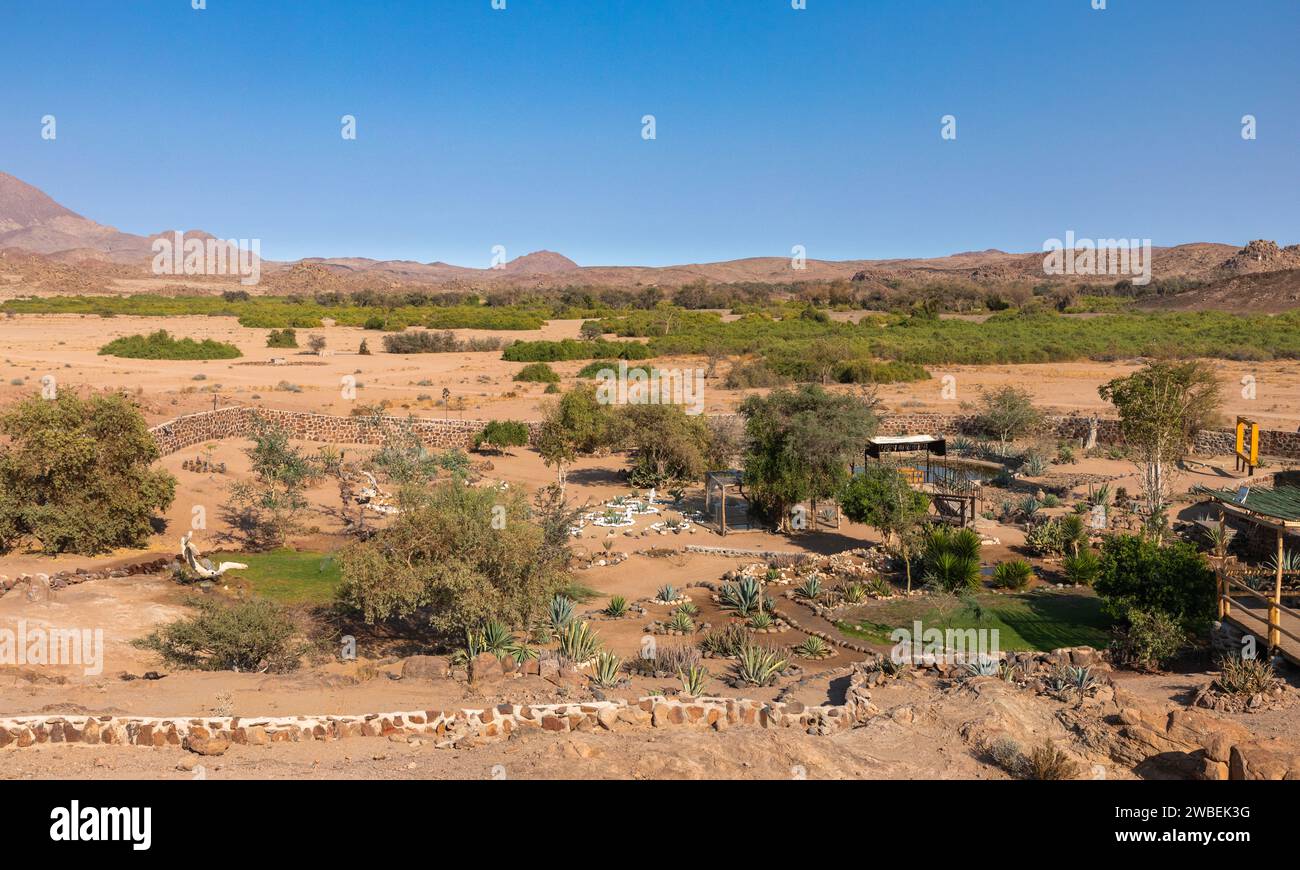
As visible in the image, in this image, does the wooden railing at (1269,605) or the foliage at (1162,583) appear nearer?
the wooden railing at (1269,605)

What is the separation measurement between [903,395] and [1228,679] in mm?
25336

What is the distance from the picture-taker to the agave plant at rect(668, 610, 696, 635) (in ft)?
41.6

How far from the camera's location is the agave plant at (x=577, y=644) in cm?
1088

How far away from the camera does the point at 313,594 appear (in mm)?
13750

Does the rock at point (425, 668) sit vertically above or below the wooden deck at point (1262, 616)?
below

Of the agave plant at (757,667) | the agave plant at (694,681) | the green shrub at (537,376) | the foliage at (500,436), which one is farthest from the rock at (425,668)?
the green shrub at (537,376)

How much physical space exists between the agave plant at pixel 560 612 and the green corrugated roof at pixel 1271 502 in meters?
8.64

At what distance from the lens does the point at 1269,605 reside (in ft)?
34.9

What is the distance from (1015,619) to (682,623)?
15.6 feet

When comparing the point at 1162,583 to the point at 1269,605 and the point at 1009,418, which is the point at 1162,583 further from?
the point at 1009,418

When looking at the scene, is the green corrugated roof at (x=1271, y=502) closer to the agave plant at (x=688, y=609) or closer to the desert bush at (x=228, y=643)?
the agave plant at (x=688, y=609)

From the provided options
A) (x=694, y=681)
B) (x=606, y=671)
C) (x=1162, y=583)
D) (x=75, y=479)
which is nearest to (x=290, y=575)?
(x=75, y=479)

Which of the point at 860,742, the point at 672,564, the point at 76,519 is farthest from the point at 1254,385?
the point at 76,519

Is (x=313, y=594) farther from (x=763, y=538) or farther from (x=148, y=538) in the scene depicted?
(x=763, y=538)
